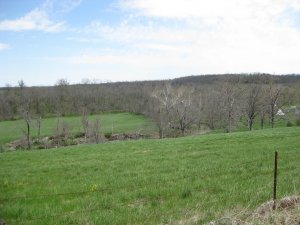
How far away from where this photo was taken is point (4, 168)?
19.5 m

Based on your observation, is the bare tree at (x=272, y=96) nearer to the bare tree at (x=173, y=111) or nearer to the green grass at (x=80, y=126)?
the bare tree at (x=173, y=111)

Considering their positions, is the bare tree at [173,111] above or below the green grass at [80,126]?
above

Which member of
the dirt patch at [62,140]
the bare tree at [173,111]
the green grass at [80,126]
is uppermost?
the bare tree at [173,111]

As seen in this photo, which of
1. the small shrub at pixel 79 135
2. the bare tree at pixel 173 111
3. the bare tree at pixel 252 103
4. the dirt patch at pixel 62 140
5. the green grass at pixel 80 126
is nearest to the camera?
the bare tree at pixel 252 103

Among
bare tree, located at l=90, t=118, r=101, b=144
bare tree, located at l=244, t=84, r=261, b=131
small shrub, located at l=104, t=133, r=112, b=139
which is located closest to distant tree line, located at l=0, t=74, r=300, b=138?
bare tree, located at l=244, t=84, r=261, b=131

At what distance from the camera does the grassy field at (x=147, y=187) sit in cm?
939

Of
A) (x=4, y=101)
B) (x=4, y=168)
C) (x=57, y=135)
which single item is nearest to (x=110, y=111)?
(x=4, y=101)

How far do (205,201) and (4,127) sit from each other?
295ft

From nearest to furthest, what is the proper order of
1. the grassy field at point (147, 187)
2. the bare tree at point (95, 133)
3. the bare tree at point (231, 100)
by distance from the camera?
the grassy field at point (147, 187)
the bare tree at point (95, 133)
the bare tree at point (231, 100)

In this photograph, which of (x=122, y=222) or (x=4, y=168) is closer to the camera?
(x=122, y=222)

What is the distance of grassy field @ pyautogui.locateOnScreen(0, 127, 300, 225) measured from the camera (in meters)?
9.39

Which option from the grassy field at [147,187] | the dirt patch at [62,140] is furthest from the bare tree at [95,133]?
the grassy field at [147,187]

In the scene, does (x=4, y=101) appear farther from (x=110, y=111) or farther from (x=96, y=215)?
(x=96, y=215)

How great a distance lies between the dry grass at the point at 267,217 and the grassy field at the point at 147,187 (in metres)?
0.87
